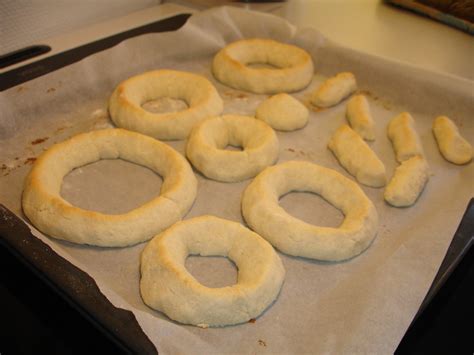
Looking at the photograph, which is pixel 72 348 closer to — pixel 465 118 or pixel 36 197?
pixel 36 197

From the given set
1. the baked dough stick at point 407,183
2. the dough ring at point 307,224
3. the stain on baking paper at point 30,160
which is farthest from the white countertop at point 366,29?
the dough ring at point 307,224

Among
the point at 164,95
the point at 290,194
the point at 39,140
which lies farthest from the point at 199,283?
the point at 164,95

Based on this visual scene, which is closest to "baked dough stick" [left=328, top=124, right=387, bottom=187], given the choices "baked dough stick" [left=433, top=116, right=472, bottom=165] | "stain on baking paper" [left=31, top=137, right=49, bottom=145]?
"baked dough stick" [left=433, top=116, right=472, bottom=165]

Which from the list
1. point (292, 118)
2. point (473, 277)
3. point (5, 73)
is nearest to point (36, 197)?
point (5, 73)

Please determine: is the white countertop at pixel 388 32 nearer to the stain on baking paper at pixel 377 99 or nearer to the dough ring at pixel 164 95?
the stain on baking paper at pixel 377 99

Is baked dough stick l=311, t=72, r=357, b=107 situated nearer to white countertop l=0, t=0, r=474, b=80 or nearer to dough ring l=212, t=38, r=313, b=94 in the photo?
dough ring l=212, t=38, r=313, b=94

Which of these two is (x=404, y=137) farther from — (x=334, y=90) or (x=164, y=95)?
(x=164, y=95)

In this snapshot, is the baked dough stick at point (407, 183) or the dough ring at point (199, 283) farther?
the baked dough stick at point (407, 183)

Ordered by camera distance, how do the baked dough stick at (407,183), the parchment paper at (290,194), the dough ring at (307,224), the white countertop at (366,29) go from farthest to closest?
1. the white countertop at (366,29)
2. the baked dough stick at (407,183)
3. the dough ring at (307,224)
4. the parchment paper at (290,194)
